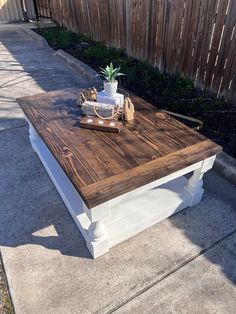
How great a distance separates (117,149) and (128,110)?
1.52ft

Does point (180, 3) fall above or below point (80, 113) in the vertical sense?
above

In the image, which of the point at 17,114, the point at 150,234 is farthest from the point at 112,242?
the point at 17,114

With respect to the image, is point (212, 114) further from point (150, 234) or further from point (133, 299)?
point (133, 299)

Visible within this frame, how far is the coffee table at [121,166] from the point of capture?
168 cm

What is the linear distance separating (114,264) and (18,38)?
309 inches

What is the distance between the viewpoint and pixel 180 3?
3.84 metres

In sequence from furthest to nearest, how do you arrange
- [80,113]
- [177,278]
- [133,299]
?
[80,113], [177,278], [133,299]

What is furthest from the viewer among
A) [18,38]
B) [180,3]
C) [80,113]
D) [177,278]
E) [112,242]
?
[18,38]

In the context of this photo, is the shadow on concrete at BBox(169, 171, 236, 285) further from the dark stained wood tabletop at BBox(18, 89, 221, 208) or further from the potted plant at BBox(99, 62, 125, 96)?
the potted plant at BBox(99, 62, 125, 96)

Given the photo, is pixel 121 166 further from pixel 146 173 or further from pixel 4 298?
pixel 4 298

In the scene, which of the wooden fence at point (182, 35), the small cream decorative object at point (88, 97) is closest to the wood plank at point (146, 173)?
the small cream decorative object at point (88, 97)

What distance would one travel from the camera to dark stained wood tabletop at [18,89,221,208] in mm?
1656

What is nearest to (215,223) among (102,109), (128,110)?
(128,110)

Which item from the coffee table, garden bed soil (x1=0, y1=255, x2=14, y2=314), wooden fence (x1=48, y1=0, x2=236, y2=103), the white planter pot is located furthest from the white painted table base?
wooden fence (x1=48, y1=0, x2=236, y2=103)
